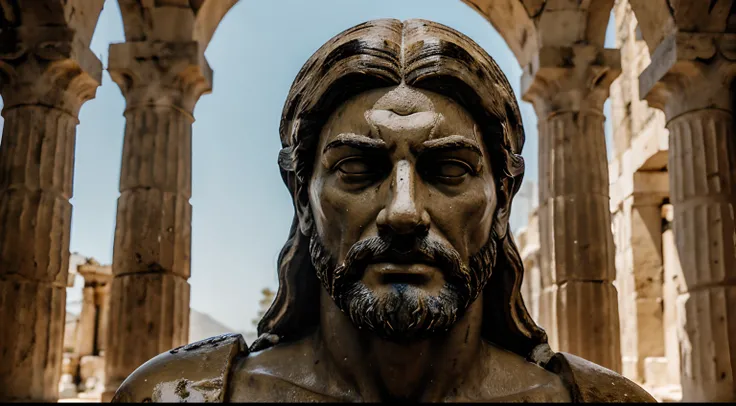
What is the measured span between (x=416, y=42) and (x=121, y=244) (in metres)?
7.61

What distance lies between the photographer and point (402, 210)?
1762 mm

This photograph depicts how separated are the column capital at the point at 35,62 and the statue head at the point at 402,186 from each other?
666cm

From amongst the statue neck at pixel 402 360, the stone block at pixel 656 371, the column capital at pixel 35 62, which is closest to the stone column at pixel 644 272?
the stone block at pixel 656 371

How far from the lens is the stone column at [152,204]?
28.9 feet

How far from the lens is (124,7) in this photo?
968cm

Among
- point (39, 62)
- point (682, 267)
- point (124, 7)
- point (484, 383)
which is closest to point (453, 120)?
point (484, 383)

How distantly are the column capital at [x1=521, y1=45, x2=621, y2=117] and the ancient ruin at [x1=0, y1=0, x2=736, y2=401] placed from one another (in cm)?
2

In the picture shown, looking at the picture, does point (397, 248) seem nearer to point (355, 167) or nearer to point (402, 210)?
point (402, 210)

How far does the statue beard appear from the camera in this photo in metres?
1.75

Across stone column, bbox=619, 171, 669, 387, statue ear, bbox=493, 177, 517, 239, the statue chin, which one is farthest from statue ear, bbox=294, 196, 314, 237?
stone column, bbox=619, 171, 669, 387

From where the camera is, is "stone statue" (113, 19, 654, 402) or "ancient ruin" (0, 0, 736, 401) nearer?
"stone statue" (113, 19, 654, 402)

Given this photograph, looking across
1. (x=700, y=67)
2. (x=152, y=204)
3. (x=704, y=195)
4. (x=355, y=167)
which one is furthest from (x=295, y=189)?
(x=152, y=204)

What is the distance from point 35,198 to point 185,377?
6.55 meters

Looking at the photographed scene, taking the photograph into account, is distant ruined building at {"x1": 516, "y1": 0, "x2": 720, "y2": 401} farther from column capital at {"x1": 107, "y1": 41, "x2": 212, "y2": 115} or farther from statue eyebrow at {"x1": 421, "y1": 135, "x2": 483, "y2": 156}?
statue eyebrow at {"x1": 421, "y1": 135, "x2": 483, "y2": 156}
